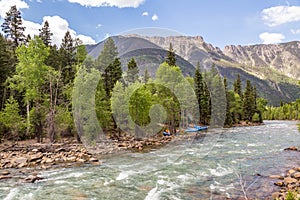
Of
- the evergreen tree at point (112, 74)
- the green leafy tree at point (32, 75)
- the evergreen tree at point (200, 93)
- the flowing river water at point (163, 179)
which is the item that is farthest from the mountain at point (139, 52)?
the flowing river water at point (163, 179)

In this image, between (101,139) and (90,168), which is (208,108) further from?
(90,168)

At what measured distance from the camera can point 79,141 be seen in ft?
91.4

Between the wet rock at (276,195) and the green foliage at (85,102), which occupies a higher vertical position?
the green foliage at (85,102)

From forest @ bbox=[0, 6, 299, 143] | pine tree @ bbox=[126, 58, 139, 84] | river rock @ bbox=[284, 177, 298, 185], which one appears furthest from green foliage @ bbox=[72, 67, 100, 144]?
river rock @ bbox=[284, 177, 298, 185]

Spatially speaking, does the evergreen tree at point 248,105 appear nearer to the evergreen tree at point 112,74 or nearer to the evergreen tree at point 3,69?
the evergreen tree at point 112,74

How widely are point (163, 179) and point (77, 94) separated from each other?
14085mm

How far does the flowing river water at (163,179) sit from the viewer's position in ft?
37.9

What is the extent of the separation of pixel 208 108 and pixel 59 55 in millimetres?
31728

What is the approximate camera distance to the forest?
25172mm

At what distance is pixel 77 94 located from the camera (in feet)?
80.2

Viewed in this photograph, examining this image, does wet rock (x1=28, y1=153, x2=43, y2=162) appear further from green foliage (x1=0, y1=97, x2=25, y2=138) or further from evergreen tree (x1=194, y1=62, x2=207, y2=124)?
evergreen tree (x1=194, y1=62, x2=207, y2=124)

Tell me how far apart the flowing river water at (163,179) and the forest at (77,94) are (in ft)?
26.5

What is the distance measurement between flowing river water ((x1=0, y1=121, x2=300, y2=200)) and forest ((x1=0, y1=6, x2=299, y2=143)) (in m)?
8.09

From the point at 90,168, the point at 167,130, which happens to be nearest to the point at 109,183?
the point at 90,168
